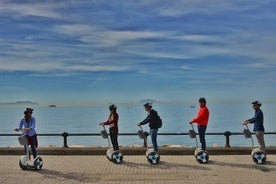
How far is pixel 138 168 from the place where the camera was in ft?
43.2

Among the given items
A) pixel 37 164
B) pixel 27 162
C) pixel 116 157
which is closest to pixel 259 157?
pixel 116 157

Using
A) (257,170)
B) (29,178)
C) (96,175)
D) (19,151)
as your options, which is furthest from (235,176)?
(19,151)

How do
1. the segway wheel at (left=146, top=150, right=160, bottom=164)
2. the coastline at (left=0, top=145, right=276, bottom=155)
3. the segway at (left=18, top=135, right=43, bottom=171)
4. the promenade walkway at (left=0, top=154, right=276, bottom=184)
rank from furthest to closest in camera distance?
the coastline at (left=0, top=145, right=276, bottom=155) → the segway wheel at (left=146, top=150, right=160, bottom=164) → the segway at (left=18, top=135, right=43, bottom=171) → the promenade walkway at (left=0, top=154, right=276, bottom=184)

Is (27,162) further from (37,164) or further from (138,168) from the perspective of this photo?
(138,168)

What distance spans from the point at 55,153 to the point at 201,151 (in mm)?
5161

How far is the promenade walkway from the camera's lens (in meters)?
11.6

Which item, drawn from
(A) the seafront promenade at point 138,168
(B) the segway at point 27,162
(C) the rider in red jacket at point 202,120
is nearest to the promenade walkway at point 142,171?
(A) the seafront promenade at point 138,168

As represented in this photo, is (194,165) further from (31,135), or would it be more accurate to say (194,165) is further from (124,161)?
(31,135)

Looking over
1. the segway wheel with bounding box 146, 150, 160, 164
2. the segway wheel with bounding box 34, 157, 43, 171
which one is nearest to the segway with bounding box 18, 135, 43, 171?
the segway wheel with bounding box 34, 157, 43, 171

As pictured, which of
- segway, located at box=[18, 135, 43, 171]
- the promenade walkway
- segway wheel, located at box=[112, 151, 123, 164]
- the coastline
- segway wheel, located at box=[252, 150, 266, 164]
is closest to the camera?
the promenade walkway

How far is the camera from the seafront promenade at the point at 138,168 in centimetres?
1165

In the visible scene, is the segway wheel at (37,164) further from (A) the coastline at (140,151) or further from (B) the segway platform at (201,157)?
(B) the segway platform at (201,157)

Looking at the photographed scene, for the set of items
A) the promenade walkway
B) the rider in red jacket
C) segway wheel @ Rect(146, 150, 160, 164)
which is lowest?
the promenade walkway

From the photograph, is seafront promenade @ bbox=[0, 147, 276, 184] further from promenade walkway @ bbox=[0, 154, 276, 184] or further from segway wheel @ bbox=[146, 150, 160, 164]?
segway wheel @ bbox=[146, 150, 160, 164]
